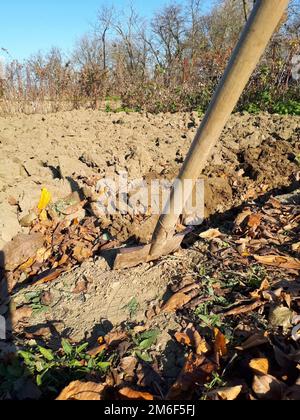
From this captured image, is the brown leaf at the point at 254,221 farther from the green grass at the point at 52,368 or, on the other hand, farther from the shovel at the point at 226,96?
the green grass at the point at 52,368

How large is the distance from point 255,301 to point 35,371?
1.36 metres

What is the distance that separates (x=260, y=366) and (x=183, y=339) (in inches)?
18.5

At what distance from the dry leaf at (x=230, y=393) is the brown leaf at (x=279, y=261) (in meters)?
1.06

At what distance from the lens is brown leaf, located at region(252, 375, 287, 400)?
140cm

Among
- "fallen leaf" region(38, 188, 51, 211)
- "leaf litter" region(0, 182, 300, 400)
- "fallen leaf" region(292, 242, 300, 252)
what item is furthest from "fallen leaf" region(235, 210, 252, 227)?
"fallen leaf" region(38, 188, 51, 211)

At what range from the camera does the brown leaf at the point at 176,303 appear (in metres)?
2.08

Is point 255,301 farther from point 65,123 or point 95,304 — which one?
point 65,123

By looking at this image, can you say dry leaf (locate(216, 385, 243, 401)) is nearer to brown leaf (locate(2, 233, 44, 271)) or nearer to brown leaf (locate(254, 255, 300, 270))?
brown leaf (locate(254, 255, 300, 270))

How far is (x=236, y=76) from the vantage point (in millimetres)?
1678

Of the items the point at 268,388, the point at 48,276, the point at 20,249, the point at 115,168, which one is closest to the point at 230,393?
the point at 268,388

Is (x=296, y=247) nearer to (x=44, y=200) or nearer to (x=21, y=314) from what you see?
(x=21, y=314)

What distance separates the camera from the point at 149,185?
Answer: 413 cm

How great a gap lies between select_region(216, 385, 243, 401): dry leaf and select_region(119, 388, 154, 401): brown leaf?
1.14ft
